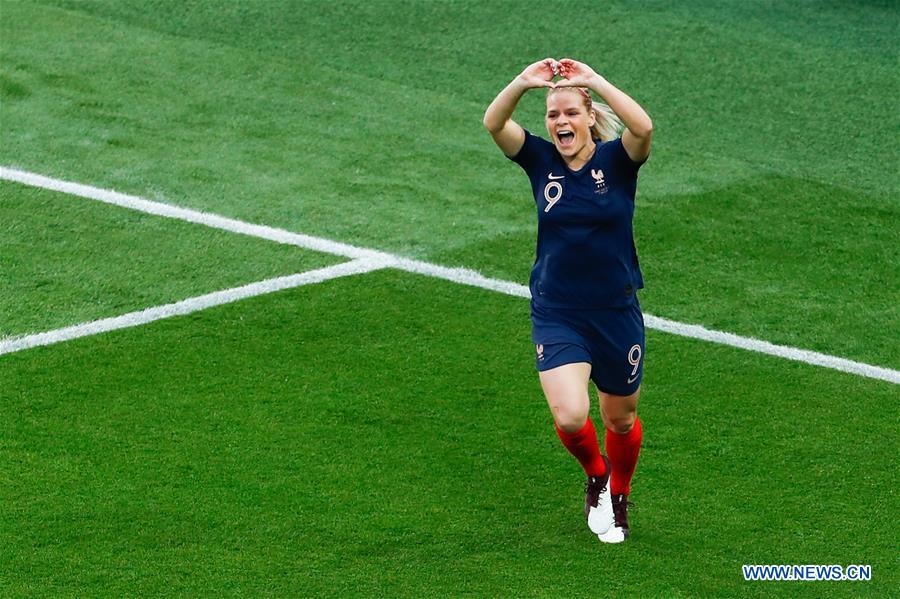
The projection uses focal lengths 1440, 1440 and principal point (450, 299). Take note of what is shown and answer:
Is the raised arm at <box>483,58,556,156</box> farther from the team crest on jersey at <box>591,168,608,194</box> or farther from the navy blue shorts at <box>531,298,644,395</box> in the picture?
the navy blue shorts at <box>531,298,644,395</box>

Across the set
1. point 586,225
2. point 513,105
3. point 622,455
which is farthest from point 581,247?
point 622,455

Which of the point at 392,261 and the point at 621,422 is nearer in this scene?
the point at 621,422

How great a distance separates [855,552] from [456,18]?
357 inches

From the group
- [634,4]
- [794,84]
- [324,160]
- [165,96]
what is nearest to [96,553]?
[324,160]

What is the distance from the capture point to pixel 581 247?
6547 millimetres

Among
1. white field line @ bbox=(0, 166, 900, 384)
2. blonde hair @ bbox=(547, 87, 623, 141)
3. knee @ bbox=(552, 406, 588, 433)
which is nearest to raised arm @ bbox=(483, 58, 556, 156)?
blonde hair @ bbox=(547, 87, 623, 141)

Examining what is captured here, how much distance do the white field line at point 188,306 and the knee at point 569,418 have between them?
3407 millimetres

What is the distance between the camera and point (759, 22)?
14906mm

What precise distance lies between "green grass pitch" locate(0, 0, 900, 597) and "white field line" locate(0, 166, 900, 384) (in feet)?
0.42

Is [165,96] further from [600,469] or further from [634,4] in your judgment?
[600,469]

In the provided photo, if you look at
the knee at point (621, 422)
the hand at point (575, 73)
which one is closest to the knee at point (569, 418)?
the knee at point (621, 422)

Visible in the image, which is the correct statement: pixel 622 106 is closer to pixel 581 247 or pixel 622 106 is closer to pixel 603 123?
pixel 603 123

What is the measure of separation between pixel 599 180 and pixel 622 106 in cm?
36

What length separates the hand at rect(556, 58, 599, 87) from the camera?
20.9ft
